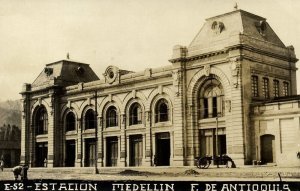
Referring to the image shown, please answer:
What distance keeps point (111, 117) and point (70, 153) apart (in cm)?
773

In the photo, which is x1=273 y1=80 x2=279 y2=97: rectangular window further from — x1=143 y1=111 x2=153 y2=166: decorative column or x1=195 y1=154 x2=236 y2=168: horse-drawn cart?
x1=143 y1=111 x2=153 y2=166: decorative column

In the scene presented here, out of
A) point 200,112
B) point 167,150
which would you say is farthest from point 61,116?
point 200,112

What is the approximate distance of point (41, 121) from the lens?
57.8 meters

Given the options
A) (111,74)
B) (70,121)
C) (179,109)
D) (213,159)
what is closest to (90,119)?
(70,121)

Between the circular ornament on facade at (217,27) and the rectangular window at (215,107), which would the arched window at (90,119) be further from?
the circular ornament on facade at (217,27)

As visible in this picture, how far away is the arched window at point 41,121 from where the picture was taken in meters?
57.1

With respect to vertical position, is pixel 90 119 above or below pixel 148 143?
above

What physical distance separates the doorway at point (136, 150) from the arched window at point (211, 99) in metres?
8.59

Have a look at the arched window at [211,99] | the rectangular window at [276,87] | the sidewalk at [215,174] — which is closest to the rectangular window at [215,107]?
the arched window at [211,99]

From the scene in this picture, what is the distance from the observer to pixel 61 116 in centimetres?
5528

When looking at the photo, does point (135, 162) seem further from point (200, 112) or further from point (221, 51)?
point (221, 51)

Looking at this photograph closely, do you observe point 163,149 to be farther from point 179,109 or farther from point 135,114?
point 179,109

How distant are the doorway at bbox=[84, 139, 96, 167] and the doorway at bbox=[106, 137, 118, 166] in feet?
7.51

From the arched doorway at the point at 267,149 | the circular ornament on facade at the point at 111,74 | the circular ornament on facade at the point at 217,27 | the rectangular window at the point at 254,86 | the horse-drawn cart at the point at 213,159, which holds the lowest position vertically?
the horse-drawn cart at the point at 213,159
